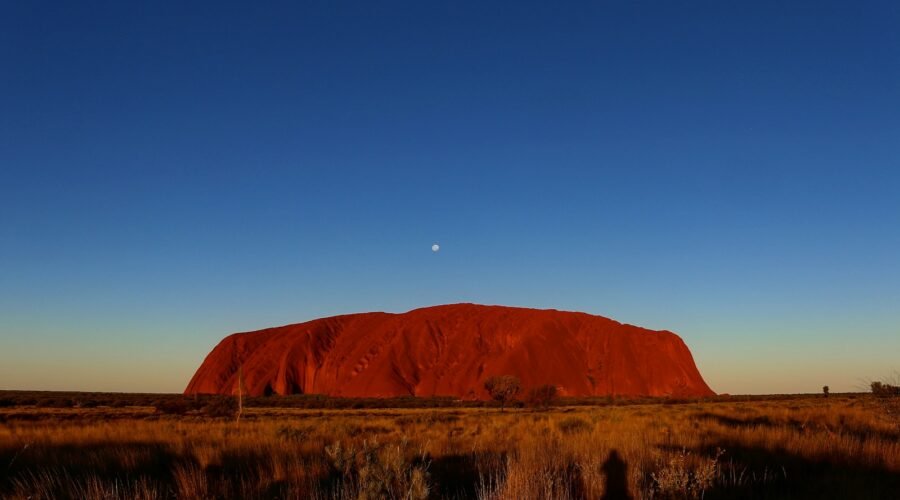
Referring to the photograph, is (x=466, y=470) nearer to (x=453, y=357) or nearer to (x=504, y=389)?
(x=504, y=389)

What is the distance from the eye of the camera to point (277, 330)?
98188 millimetres

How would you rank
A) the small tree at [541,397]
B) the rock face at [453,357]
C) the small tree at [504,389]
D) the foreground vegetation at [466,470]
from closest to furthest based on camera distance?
the foreground vegetation at [466,470] < the small tree at [541,397] < the small tree at [504,389] < the rock face at [453,357]

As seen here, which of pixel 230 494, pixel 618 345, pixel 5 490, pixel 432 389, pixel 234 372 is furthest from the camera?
pixel 234 372

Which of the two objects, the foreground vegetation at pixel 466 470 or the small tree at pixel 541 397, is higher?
the foreground vegetation at pixel 466 470

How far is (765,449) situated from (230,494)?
28.4ft

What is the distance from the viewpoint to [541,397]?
178 ft

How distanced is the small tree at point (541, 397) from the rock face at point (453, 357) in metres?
15.4

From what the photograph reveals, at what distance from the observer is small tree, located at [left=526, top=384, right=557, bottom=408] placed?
177 ft

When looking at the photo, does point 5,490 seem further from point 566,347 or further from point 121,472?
point 566,347

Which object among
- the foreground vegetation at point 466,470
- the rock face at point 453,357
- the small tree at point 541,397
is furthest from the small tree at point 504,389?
the foreground vegetation at point 466,470

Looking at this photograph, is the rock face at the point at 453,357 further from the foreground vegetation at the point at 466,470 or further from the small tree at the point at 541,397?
the foreground vegetation at the point at 466,470

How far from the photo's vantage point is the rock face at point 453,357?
77375mm

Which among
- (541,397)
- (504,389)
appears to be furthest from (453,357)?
(541,397)

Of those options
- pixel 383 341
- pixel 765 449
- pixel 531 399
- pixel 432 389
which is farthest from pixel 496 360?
pixel 765 449
